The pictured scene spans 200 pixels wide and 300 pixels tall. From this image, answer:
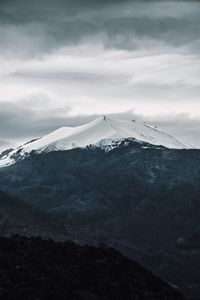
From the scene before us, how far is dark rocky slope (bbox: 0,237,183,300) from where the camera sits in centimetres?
7306

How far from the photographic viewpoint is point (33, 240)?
297ft

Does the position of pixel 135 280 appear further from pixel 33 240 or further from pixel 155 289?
pixel 33 240

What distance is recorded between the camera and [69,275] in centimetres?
7731

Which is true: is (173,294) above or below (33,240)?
below

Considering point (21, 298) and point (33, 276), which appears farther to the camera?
point (33, 276)

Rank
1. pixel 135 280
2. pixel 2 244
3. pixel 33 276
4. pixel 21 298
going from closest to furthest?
pixel 21 298, pixel 33 276, pixel 135 280, pixel 2 244

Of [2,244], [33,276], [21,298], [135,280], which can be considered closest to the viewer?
[21,298]

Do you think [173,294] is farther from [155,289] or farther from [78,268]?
[78,268]

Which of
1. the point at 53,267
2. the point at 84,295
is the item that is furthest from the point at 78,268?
the point at 84,295

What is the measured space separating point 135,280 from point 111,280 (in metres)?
2.89

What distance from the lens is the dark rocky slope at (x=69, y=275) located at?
73.1 meters

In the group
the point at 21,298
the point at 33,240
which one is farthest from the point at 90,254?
the point at 21,298

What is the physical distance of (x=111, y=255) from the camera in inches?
3398

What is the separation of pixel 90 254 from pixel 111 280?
6.96m
